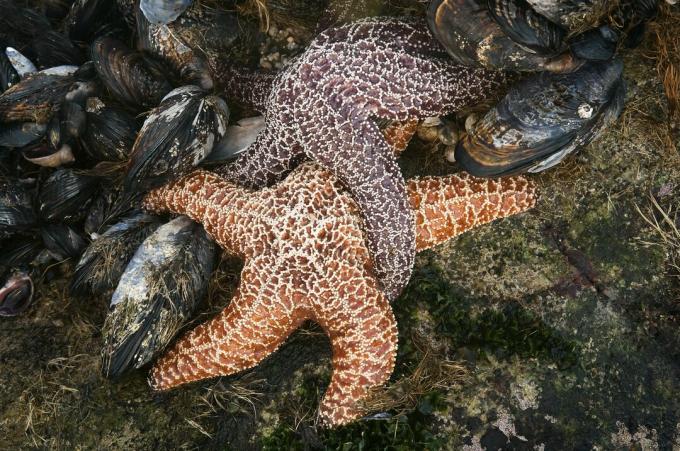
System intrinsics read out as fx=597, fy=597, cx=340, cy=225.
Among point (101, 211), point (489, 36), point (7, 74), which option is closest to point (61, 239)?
point (101, 211)

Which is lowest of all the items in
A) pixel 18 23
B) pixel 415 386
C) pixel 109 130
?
pixel 415 386

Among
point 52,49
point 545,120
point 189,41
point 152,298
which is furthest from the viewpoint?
point 52,49

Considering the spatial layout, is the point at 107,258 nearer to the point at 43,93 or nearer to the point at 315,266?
the point at 43,93

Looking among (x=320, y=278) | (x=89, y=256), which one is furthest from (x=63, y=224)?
(x=320, y=278)

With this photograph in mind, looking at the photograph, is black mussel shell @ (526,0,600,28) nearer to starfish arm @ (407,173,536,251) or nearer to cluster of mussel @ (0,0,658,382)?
cluster of mussel @ (0,0,658,382)

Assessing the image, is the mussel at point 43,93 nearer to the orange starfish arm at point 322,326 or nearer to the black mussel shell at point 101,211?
the black mussel shell at point 101,211

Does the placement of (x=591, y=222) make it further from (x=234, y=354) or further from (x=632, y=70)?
(x=234, y=354)

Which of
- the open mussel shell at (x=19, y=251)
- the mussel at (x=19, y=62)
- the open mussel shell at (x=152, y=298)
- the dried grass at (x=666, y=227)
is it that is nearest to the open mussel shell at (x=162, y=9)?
the mussel at (x=19, y=62)
